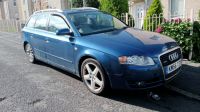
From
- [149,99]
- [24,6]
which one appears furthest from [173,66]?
[24,6]

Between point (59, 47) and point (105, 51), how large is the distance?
62.9 inches

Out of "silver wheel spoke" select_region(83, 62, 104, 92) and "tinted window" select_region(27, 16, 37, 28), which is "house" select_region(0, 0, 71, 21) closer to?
"tinted window" select_region(27, 16, 37, 28)

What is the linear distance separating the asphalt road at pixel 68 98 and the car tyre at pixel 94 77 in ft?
0.48

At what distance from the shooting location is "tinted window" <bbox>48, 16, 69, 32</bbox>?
5.71 meters

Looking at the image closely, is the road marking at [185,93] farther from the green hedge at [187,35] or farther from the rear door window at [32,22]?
the rear door window at [32,22]

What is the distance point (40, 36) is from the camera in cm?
660

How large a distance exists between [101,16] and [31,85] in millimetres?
2273

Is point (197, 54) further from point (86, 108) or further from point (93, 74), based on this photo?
point (86, 108)

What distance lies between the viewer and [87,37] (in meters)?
5.11

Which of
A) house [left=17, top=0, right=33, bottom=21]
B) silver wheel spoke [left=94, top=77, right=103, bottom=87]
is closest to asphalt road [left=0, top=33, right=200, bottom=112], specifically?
silver wheel spoke [left=94, top=77, right=103, bottom=87]

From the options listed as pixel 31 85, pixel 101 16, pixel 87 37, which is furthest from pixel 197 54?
pixel 31 85

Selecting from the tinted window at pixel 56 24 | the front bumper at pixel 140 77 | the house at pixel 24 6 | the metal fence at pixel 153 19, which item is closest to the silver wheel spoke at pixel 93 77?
the front bumper at pixel 140 77

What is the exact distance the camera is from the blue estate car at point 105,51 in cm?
425

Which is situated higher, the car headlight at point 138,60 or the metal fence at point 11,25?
the metal fence at point 11,25
